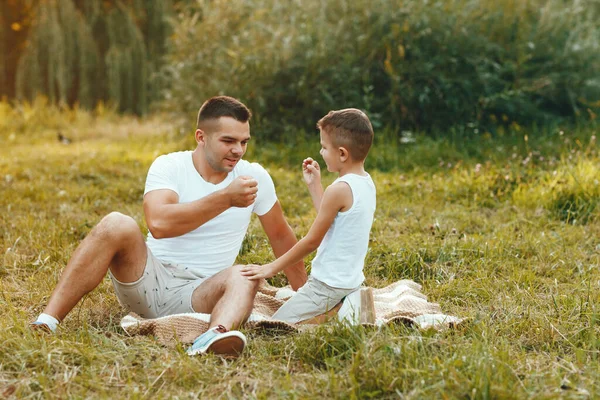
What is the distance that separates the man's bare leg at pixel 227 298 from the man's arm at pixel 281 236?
0.54 metres

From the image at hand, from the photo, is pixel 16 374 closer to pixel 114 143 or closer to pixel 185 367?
pixel 185 367

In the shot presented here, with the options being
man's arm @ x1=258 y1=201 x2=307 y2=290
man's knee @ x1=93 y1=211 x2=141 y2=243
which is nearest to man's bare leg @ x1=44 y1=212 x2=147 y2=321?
man's knee @ x1=93 y1=211 x2=141 y2=243

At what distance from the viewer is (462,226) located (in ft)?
17.7

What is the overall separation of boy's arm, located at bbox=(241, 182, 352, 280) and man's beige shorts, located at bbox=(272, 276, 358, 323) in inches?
7.5

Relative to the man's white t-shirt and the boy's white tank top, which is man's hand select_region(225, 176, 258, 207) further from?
the boy's white tank top

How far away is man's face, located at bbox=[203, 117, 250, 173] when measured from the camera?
12.2 ft

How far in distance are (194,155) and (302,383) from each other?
1592 millimetres

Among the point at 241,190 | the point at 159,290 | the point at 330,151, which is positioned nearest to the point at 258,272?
the point at 241,190

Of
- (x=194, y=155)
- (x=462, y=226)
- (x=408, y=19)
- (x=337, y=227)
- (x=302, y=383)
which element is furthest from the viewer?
(x=408, y=19)

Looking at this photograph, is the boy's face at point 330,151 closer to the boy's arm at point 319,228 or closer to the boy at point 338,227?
the boy at point 338,227

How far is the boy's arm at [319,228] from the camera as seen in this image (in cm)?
347

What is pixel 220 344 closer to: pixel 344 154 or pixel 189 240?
pixel 189 240

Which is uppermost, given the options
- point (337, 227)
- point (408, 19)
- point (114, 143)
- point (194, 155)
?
point (408, 19)

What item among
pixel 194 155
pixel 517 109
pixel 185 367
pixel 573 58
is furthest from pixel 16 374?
pixel 573 58
